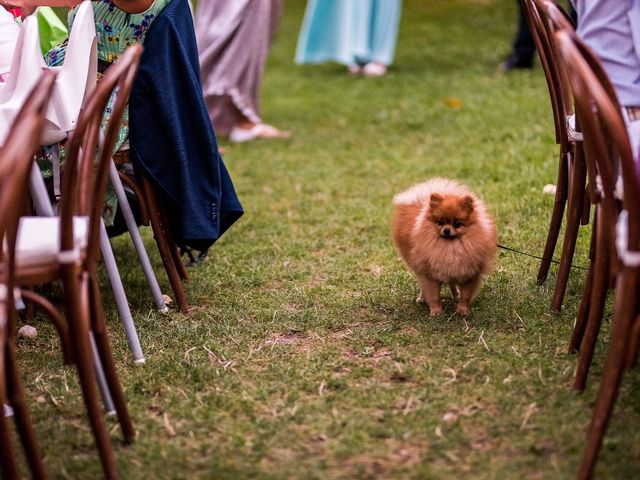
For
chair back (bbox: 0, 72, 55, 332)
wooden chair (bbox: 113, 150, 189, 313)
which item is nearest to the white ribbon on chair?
wooden chair (bbox: 113, 150, 189, 313)

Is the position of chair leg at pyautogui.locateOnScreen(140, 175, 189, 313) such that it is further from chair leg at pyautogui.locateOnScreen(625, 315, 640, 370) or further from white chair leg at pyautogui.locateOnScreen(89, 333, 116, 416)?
chair leg at pyautogui.locateOnScreen(625, 315, 640, 370)

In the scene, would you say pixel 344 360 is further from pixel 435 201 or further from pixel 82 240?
pixel 82 240

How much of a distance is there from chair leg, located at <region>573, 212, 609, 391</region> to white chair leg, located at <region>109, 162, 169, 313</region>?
1884mm

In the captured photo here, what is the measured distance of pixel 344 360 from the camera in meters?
3.57

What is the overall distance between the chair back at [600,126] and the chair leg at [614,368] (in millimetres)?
100

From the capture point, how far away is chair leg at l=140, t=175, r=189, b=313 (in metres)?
4.20

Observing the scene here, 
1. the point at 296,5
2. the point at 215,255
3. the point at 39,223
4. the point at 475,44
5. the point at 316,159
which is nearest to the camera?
the point at 39,223

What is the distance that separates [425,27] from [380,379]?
10428 mm

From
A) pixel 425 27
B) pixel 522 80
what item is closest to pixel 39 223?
pixel 522 80

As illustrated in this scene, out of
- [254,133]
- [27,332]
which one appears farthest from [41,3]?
[254,133]

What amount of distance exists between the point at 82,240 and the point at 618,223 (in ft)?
4.99

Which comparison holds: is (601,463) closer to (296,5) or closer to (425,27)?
(425,27)

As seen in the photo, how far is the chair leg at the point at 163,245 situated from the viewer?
13.8 feet

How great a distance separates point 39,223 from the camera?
286 cm
